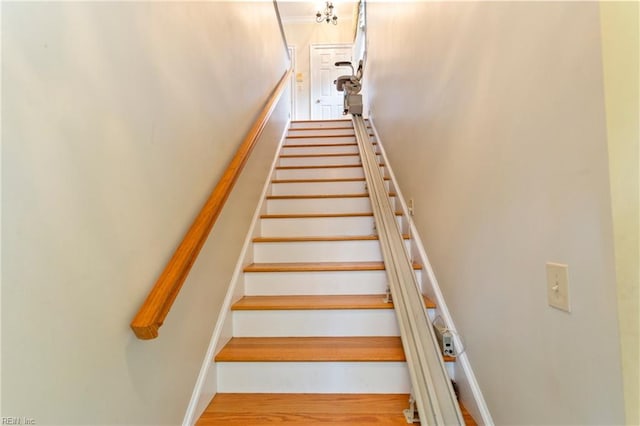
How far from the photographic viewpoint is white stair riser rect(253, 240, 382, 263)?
221cm

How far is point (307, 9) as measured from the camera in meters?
6.17

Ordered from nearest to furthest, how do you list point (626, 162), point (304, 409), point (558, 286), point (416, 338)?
point (626, 162)
point (558, 286)
point (304, 409)
point (416, 338)

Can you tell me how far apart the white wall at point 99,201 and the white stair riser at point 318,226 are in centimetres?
105

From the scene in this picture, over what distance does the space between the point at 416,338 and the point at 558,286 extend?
2.46ft

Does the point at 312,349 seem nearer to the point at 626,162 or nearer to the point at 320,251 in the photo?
the point at 320,251

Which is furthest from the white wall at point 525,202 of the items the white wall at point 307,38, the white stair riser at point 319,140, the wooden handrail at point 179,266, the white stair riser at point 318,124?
the white wall at point 307,38

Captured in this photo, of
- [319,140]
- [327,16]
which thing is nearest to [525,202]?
[319,140]

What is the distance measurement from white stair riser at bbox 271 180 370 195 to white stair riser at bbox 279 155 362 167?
18.5 inches

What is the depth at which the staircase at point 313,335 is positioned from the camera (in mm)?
1354

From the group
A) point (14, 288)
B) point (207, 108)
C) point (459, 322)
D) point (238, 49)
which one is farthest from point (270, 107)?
point (14, 288)

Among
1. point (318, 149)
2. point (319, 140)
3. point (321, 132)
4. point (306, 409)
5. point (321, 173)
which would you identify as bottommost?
point (306, 409)

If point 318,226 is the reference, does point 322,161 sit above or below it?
above

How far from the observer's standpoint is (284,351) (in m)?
1.53

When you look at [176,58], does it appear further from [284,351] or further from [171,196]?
[284,351]
